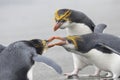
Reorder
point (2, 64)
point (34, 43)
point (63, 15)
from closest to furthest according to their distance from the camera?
point (2, 64)
point (34, 43)
point (63, 15)

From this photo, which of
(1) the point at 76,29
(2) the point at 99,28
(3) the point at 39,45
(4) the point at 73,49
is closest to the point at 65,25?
(1) the point at 76,29

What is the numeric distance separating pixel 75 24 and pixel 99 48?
18.1 inches

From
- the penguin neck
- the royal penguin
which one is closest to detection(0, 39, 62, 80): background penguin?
the royal penguin

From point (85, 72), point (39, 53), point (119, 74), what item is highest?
point (39, 53)

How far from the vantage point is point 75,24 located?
4.80 m

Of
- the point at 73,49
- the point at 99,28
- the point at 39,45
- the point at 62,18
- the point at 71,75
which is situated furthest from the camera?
the point at 99,28

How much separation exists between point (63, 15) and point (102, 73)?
29.1 inches

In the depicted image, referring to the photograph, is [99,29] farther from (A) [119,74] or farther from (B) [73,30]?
(A) [119,74]

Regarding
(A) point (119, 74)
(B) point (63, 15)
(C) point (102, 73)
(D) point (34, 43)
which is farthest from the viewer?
(C) point (102, 73)

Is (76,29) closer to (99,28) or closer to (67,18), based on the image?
(67,18)

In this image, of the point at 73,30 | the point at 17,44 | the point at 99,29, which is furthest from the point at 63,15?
the point at 17,44

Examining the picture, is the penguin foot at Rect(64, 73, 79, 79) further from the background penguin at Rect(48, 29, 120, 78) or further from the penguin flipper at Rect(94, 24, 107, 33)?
the penguin flipper at Rect(94, 24, 107, 33)

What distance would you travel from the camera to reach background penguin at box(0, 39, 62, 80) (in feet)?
11.6

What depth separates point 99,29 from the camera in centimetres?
505
